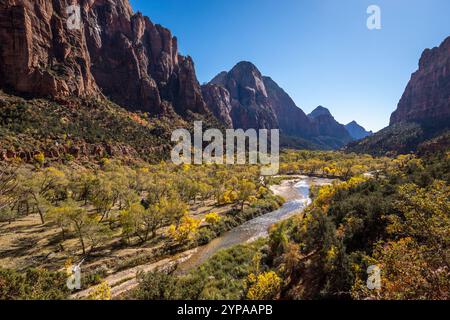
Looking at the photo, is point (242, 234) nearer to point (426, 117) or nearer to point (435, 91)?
point (426, 117)

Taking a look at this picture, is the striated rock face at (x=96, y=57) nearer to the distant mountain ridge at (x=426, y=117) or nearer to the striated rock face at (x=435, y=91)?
the distant mountain ridge at (x=426, y=117)

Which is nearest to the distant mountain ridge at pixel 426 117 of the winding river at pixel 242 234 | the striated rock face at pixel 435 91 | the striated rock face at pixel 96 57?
the striated rock face at pixel 435 91

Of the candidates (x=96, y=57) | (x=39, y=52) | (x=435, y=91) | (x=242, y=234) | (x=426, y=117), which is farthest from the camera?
(x=435, y=91)

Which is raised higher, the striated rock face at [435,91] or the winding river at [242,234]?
the striated rock face at [435,91]

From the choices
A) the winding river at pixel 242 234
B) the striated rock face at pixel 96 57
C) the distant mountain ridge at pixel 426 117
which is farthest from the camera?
the distant mountain ridge at pixel 426 117

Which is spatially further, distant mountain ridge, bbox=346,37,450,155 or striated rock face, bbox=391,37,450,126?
striated rock face, bbox=391,37,450,126

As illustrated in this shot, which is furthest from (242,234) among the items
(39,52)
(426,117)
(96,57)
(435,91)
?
(435,91)

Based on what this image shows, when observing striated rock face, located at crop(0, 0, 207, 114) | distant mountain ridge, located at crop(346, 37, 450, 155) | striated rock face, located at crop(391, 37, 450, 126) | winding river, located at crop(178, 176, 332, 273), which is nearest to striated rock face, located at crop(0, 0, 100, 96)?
striated rock face, located at crop(0, 0, 207, 114)

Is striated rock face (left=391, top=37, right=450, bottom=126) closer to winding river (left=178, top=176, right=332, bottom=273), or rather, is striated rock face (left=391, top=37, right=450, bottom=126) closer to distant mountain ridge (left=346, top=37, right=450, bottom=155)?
distant mountain ridge (left=346, top=37, right=450, bottom=155)

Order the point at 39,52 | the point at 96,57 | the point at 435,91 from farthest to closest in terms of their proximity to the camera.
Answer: the point at 435,91 → the point at 96,57 → the point at 39,52
